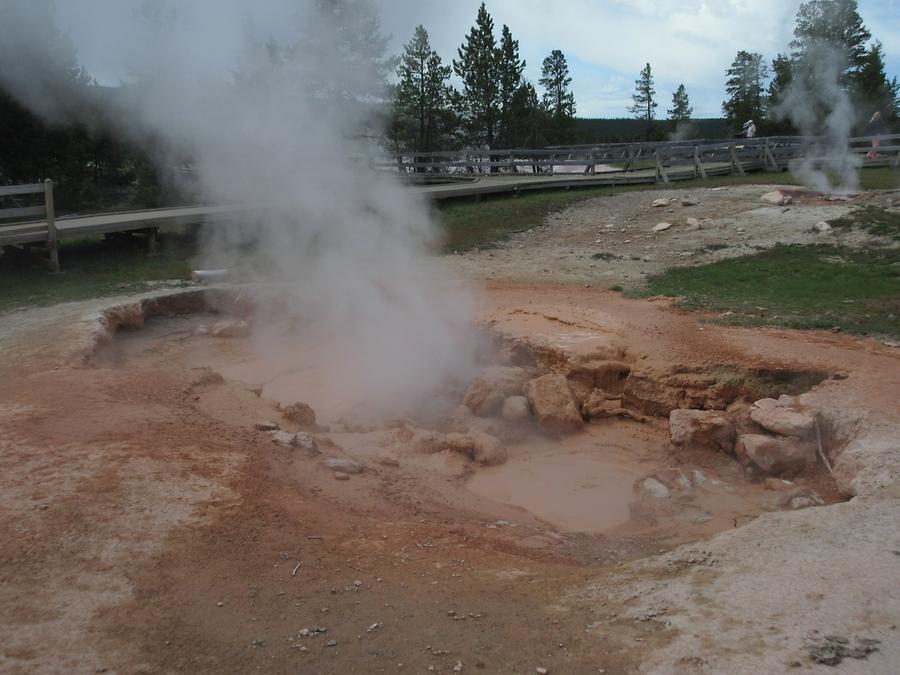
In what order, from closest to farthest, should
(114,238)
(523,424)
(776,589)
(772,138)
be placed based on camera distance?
(776,589) < (523,424) < (114,238) < (772,138)

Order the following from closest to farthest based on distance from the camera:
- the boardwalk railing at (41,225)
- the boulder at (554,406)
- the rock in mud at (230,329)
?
the boulder at (554,406), the rock in mud at (230,329), the boardwalk railing at (41,225)

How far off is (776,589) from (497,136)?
3241 cm

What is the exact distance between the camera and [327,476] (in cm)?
555

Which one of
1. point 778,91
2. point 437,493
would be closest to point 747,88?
point 778,91

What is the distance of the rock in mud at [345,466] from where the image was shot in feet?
18.7

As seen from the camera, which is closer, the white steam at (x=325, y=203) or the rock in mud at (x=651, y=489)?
the rock in mud at (x=651, y=489)

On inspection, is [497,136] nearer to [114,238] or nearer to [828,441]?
[114,238]

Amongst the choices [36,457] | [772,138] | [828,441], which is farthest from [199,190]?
[772,138]

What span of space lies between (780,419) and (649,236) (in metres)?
10.0

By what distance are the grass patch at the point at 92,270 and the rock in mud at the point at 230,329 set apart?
2.11 meters

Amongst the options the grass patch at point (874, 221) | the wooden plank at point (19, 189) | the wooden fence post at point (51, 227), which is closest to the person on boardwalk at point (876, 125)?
the grass patch at point (874, 221)

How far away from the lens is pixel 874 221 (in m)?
13.6

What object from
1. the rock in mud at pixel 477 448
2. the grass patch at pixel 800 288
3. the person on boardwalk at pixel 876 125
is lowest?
the rock in mud at pixel 477 448

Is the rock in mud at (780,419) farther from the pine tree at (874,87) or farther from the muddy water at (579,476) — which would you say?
the pine tree at (874,87)
